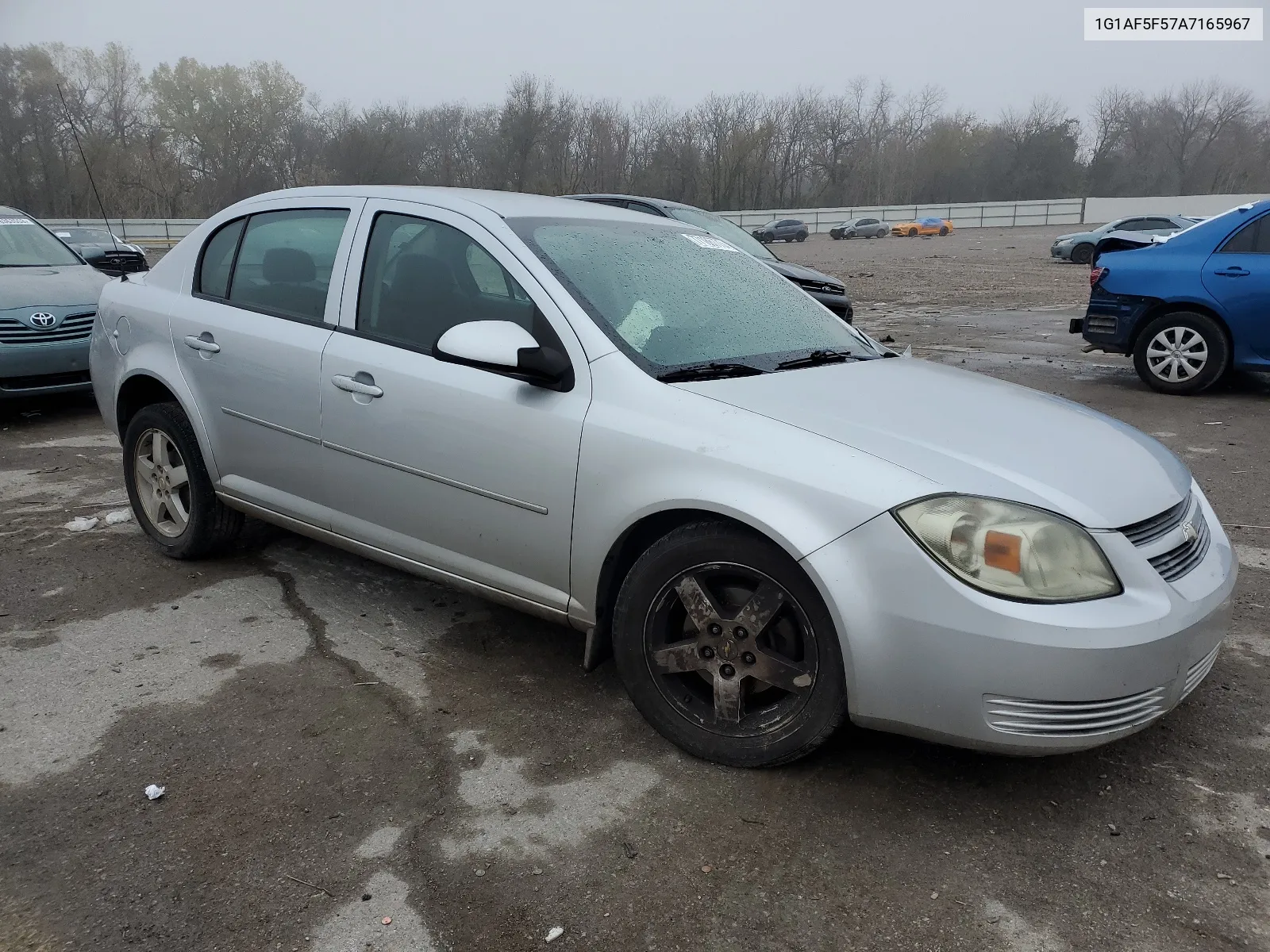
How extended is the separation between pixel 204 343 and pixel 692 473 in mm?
2436

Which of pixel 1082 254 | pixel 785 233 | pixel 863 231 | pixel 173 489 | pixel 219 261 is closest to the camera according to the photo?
pixel 219 261

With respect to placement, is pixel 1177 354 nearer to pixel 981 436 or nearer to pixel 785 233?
pixel 981 436

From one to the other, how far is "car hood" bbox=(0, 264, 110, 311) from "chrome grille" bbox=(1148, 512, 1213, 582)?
7.62 metres

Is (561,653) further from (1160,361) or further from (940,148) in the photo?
(940,148)

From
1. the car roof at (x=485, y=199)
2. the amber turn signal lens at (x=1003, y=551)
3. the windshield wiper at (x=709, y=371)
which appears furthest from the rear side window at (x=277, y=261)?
the amber turn signal lens at (x=1003, y=551)

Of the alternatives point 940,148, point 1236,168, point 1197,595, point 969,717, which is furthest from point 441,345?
point 1236,168

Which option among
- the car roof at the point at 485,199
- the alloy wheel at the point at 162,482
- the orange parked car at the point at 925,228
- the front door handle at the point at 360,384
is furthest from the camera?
the orange parked car at the point at 925,228

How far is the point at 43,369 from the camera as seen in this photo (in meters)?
7.52

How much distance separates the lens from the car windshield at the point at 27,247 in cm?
841

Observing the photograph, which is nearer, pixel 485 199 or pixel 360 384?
pixel 360 384

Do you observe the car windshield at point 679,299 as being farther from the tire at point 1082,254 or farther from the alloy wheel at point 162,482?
the tire at point 1082,254

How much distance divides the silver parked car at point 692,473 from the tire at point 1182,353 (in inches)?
232

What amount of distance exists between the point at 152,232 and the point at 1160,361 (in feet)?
157

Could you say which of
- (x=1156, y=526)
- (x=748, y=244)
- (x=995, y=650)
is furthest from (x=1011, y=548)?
(x=748, y=244)
